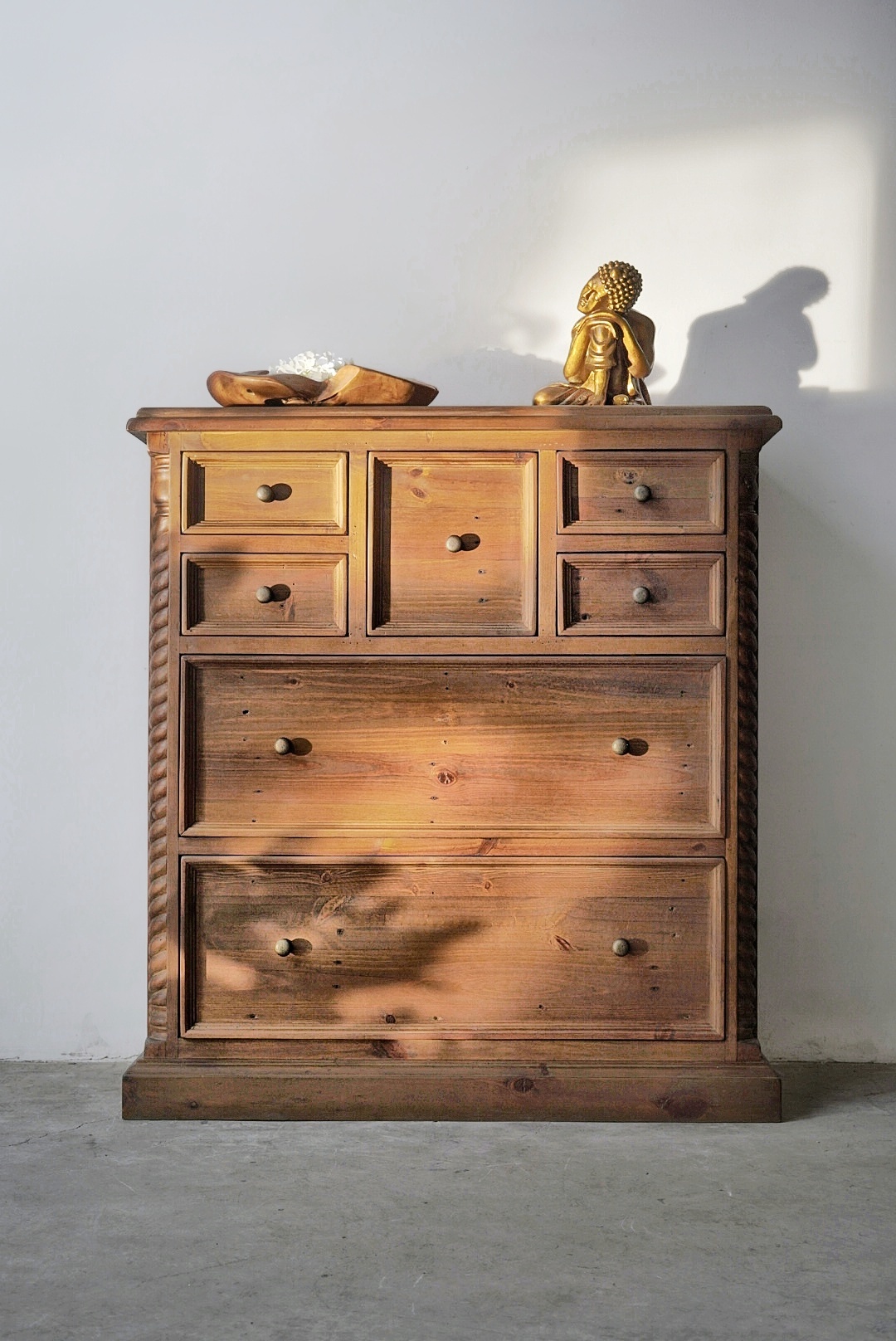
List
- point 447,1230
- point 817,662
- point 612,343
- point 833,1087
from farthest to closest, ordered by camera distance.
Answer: point 817,662 < point 833,1087 < point 612,343 < point 447,1230

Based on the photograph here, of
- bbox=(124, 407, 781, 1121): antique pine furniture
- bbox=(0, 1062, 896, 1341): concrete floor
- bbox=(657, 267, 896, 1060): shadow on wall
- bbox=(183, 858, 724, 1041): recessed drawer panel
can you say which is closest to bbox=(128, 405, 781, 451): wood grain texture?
bbox=(124, 407, 781, 1121): antique pine furniture

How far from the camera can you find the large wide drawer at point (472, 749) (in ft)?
7.59

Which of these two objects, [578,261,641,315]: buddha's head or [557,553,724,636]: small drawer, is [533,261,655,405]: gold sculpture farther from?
[557,553,724,636]: small drawer

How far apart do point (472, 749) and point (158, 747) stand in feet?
2.13

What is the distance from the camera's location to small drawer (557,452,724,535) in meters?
2.31

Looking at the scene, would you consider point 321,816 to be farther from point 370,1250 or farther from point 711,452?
point 711,452

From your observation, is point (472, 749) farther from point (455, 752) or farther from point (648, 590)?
point (648, 590)

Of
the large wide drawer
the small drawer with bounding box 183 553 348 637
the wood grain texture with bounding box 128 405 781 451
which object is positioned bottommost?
the large wide drawer

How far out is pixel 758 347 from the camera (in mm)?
2879

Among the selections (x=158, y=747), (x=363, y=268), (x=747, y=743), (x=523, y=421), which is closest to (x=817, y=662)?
(x=747, y=743)

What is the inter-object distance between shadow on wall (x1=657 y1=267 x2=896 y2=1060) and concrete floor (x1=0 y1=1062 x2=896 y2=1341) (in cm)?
50

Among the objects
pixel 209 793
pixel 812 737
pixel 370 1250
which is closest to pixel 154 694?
pixel 209 793

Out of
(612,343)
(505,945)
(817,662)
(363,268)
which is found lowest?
(505,945)

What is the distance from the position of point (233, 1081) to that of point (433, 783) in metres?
0.72
